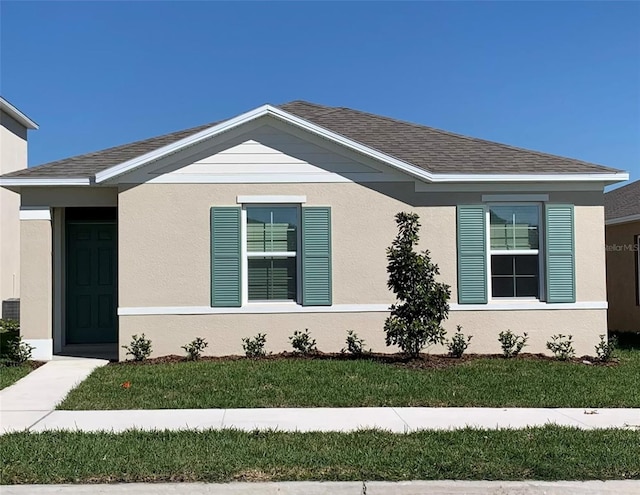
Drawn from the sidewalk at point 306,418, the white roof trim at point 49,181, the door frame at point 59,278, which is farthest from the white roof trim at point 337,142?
the sidewalk at point 306,418

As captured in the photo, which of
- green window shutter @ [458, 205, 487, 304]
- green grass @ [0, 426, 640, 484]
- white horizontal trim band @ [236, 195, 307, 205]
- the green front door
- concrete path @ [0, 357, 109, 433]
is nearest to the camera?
green grass @ [0, 426, 640, 484]

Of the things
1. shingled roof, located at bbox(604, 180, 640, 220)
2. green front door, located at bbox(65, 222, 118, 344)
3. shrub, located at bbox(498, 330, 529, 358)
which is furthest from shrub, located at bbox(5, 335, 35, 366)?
shingled roof, located at bbox(604, 180, 640, 220)

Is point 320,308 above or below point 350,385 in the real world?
above

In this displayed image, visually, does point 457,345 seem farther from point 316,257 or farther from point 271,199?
point 271,199

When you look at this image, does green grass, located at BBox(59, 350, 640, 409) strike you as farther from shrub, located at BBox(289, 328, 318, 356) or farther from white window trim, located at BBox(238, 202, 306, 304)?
white window trim, located at BBox(238, 202, 306, 304)

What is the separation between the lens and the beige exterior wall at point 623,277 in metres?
15.2

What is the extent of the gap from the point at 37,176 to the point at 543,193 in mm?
9263

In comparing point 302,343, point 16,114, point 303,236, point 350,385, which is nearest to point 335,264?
point 303,236

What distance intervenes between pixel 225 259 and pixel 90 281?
3.30 metres

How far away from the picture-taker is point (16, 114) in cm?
1897

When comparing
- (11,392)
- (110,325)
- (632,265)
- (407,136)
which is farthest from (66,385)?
(632,265)

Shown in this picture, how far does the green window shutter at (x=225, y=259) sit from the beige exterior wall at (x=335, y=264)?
0.16 meters

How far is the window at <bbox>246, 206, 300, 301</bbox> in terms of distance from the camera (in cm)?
1117

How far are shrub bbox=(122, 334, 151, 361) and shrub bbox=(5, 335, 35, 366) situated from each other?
69.8 inches
